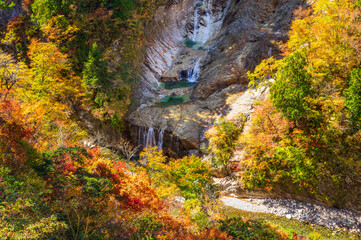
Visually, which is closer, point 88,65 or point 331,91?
point 331,91

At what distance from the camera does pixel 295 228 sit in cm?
1113

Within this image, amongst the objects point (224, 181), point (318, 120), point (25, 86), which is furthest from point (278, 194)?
point (25, 86)

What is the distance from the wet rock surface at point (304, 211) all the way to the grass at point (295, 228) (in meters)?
0.29

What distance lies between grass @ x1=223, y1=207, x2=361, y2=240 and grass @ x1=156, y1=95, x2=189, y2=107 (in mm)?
13128

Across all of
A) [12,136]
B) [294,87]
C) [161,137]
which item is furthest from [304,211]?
[12,136]

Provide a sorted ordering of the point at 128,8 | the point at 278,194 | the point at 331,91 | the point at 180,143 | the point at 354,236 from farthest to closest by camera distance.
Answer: the point at 128,8 < the point at 180,143 < the point at 278,194 < the point at 331,91 < the point at 354,236

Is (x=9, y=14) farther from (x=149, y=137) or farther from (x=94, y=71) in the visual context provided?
(x=149, y=137)

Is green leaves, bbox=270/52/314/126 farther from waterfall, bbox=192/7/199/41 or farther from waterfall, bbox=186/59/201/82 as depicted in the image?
waterfall, bbox=192/7/199/41

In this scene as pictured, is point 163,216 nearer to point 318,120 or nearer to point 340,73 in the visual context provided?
point 318,120

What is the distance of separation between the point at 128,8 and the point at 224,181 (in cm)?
2051

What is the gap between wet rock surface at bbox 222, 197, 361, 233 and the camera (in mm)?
10914

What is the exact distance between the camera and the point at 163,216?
8375mm

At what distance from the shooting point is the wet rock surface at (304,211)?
10.9m

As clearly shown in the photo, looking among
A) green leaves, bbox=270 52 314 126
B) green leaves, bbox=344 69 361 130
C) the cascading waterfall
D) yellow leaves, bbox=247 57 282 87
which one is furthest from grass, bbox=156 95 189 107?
green leaves, bbox=344 69 361 130
